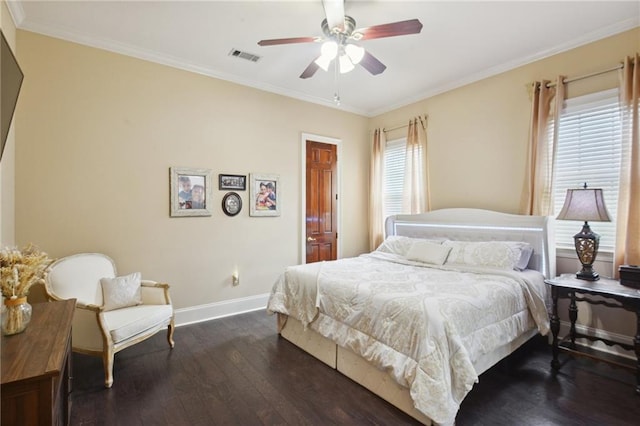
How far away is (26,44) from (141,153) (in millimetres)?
1323

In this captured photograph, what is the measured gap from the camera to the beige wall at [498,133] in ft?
9.97

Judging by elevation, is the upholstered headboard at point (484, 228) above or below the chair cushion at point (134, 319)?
above

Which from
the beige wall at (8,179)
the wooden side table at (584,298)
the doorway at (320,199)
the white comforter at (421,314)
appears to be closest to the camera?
the white comforter at (421,314)

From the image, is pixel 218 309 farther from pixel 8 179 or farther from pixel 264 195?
pixel 8 179

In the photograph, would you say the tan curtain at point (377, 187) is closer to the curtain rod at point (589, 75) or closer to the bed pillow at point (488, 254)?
the bed pillow at point (488, 254)

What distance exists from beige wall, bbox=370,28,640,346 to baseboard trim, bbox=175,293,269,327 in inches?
115

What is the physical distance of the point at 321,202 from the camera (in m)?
5.09

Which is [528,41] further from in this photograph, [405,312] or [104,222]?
[104,222]

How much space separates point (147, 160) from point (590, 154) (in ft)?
15.6

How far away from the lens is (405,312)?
83.4 inches

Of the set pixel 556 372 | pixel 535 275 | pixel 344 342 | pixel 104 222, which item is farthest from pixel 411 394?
pixel 104 222

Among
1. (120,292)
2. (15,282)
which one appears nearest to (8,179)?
(120,292)

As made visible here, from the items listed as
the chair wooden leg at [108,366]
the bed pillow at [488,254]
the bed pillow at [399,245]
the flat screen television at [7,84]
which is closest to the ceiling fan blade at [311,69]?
the flat screen television at [7,84]

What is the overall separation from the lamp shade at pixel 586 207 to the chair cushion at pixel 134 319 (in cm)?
386
